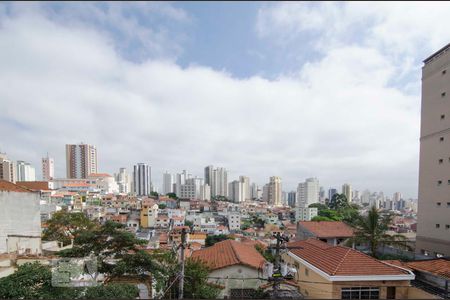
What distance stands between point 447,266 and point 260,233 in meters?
34.5

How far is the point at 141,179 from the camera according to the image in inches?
3787

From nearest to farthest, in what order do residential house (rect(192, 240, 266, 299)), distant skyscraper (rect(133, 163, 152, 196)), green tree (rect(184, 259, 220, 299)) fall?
green tree (rect(184, 259, 220, 299)) → residential house (rect(192, 240, 266, 299)) → distant skyscraper (rect(133, 163, 152, 196))

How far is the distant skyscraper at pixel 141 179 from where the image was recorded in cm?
9469

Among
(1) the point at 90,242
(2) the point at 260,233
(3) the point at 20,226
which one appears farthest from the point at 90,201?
(1) the point at 90,242

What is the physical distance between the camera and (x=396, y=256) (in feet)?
46.5

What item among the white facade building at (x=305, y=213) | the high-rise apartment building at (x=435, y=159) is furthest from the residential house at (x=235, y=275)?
the white facade building at (x=305, y=213)

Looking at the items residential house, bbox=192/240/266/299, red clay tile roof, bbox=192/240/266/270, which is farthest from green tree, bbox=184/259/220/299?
red clay tile roof, bbox=192/240/266/270

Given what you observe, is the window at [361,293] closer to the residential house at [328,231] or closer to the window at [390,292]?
the window at [390,292]

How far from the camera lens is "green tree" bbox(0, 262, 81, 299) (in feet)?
19.7

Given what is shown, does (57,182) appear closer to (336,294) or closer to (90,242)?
(90,242)

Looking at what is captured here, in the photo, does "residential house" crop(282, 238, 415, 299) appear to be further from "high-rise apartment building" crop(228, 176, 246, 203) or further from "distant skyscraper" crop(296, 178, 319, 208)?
"distant skyscraper" crop(296, 178, 319, 208)

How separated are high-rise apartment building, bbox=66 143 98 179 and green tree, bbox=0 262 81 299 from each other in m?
83.5

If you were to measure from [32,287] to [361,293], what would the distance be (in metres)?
8.99

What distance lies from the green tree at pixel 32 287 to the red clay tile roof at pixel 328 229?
54.1 feet
